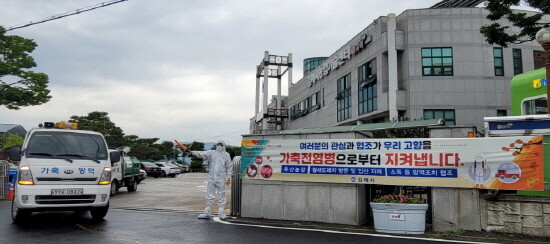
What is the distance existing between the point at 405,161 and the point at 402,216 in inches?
45.6

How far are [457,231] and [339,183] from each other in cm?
250

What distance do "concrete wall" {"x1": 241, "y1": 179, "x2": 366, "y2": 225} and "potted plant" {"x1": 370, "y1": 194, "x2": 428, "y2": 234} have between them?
0.75 meters

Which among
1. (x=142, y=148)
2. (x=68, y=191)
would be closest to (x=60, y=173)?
(x=68, y=191)

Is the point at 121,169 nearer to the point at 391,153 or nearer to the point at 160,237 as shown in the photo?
the point at 160,237

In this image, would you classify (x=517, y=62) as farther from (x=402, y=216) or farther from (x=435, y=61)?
(x=402, y=216)

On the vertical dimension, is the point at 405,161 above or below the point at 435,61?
below

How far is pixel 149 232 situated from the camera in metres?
8.11

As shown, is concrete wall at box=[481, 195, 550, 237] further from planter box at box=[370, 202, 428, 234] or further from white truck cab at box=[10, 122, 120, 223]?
white truck cab at box=[10, 122, 120, 223]

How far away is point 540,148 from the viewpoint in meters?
7.82

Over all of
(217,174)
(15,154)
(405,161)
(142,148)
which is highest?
(142,148)

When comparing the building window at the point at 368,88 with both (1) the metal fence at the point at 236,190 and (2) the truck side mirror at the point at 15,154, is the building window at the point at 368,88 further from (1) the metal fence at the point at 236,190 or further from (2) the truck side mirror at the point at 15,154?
(2) the truck side mirror at the point at 15,154

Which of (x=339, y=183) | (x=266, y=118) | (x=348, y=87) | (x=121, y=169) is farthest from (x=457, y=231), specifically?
(x=266, y=118)

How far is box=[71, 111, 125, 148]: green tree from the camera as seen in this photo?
162 feet

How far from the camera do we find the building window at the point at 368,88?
31505mm
